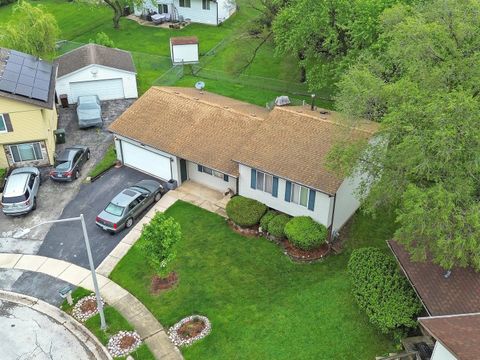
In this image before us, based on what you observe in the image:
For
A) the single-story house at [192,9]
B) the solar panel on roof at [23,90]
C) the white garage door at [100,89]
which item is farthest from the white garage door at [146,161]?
the single-story house at [192,9]

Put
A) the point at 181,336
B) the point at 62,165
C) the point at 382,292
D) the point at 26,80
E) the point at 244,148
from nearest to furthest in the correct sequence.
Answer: the point at 382,292 < the point at 181,336 < the point at 244,148 < the point at 62,165 < the point at 26,80

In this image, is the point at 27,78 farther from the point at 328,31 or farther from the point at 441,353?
the point at 441,353

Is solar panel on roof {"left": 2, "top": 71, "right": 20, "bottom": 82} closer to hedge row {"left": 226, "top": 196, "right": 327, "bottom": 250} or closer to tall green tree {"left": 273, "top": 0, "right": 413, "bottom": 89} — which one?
hedge row {"left": 226, "top": 196, "right": 327, "bottom": 250}

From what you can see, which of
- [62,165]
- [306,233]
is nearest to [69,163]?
[62,165]

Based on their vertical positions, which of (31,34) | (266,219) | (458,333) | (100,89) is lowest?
(266,219)

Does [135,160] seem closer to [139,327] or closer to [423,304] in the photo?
[139,327]

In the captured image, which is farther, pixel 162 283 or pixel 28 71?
pixel 28 71
